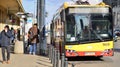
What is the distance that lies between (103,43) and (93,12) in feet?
5.52

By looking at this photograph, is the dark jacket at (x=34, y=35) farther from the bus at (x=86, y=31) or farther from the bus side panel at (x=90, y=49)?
the bus side panel at (x=90, y=49)

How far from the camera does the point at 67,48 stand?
19.4m

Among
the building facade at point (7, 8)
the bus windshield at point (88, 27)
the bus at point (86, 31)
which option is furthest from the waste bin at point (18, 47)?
the building facade at point (7, 8)

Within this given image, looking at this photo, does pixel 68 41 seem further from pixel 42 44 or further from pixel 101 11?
pixel 42 44

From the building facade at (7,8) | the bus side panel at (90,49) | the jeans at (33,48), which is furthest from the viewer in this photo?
the building facade at (7,8)

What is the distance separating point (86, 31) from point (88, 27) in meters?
0.22

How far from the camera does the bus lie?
1944 cm

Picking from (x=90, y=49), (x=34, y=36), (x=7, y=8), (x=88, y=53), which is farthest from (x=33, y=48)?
(x=7, y=8)

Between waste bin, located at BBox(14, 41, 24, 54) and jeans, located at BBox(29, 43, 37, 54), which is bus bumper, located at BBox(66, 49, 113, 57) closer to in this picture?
jeans, located at BBox(29, 43, 37, 54)

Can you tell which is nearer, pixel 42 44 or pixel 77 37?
pixel 77 37

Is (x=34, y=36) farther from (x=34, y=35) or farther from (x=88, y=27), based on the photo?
(x=88, y=27)

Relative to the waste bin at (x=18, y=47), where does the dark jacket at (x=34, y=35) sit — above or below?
above

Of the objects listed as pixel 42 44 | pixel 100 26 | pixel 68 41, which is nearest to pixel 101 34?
pixel 100 26

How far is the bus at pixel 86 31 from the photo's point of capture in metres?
19.4
